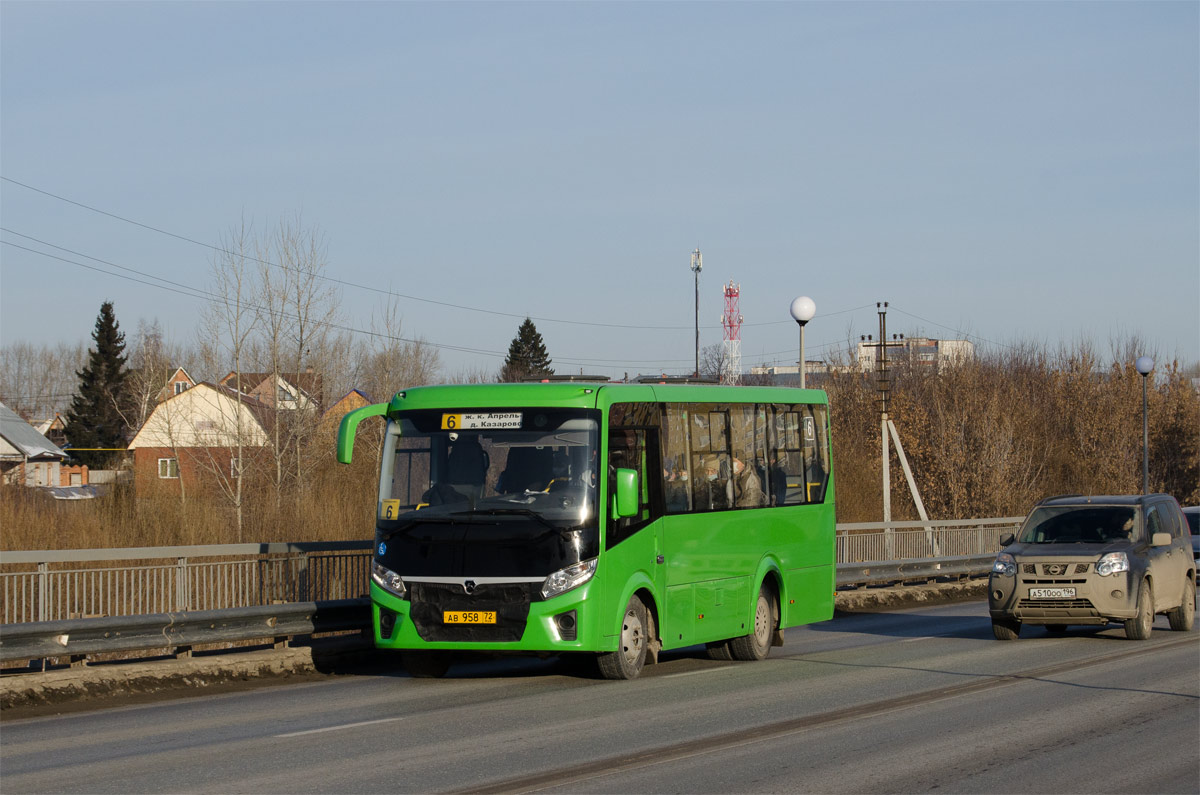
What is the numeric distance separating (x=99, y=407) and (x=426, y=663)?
78904 mm

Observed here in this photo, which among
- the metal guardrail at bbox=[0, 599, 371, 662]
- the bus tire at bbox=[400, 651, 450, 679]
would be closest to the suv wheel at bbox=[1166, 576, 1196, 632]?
the bus tire at bbox=[400, 651, 450, 679]

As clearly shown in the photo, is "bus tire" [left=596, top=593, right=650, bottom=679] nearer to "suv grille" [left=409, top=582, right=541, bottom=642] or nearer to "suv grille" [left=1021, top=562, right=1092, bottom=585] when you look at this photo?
"suv grille" [left=409, top=582, right=541, bottom=642]

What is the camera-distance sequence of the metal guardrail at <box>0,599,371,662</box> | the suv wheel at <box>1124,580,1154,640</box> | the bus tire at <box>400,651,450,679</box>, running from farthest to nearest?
the suv wheel at <box>1124,580,1154,640</box>, the bus tire at <box>400,651,450,679</box>, the metal guardrail at <box>0,599,371,662</box>

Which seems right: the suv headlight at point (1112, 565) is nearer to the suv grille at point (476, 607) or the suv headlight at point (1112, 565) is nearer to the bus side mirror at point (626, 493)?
the bus side mirror at point (626, 493)

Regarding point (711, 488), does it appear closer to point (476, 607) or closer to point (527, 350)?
point (476, 607)

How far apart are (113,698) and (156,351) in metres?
52.9

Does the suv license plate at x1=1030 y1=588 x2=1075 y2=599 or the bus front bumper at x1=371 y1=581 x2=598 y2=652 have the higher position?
the bus front bumper at x1=371 y1=581 x2=598 y2=652

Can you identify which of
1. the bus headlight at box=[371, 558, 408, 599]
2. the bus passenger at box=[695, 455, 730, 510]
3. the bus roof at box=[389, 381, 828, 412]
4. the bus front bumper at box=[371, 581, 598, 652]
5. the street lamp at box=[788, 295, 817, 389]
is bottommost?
the bus front bumper at box=[371, 581, 598, 652]

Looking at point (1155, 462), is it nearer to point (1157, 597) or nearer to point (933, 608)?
point (933, 608)

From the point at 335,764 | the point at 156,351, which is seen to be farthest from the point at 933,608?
the point at 156,351

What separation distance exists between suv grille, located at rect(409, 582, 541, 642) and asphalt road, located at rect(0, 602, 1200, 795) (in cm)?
54

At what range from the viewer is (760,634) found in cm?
1554

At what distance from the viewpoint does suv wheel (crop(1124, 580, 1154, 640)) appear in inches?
665

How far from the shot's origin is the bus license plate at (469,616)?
12.6 metres
